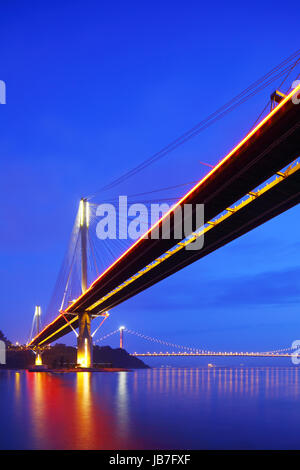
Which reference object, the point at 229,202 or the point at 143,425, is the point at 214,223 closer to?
the point at 229,202

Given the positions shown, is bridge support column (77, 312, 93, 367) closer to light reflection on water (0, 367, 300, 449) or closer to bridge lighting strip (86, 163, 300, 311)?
bridge lighting strip (86, 163, 300, 311)

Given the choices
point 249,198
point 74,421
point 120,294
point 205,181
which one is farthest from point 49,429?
point 120,294

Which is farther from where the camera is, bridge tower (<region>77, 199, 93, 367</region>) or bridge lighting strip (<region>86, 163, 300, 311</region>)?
bridge tower (<region>77, 199, 93, 367</region>)

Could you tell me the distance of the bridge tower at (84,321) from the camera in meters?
49.2

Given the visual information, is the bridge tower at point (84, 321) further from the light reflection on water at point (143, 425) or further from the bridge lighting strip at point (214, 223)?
the light reflection on water at point (143, 425)

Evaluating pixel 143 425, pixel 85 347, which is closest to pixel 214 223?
pixel 143 425

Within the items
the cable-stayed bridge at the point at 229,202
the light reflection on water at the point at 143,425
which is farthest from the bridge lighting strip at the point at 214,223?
the light reflection on water at the point at 143,425

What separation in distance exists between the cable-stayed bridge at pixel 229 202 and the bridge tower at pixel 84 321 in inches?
141

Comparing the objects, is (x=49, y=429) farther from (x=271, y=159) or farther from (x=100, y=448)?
(x=271, y=159)

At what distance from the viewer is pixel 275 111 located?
16.2 metres

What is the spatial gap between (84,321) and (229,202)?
3311 cm

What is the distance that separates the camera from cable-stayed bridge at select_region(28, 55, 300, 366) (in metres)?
17.2

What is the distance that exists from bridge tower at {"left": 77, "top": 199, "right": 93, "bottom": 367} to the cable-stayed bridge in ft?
11.7

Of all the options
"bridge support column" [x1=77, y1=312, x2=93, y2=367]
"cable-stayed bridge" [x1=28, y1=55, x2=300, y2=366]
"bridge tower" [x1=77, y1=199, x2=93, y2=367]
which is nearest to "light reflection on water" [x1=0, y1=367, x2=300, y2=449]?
"cable-stayed bridge" [x1=28, y1=55, x2=300, y2=366]
